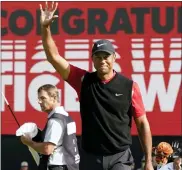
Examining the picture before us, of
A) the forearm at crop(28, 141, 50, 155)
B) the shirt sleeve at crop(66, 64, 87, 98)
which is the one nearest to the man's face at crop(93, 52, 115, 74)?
the shirt sleeve at crop(66, 64, 87, 98)

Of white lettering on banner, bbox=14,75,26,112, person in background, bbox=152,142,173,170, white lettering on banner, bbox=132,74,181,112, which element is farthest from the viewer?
white lettering on banner, bbox=14,75,26,112

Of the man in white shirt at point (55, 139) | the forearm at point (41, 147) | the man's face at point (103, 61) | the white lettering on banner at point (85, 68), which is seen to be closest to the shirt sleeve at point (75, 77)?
the man's face at point (103, 61)

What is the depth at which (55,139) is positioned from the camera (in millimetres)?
7008

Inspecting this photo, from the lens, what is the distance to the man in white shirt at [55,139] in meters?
7.02

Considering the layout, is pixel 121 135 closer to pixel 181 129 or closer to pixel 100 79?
pixel 100 79

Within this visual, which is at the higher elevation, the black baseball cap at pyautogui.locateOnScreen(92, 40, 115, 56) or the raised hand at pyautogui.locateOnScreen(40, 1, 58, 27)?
the raised hand at pyautogui.locateOnScreen(40, 1, 58, 27)

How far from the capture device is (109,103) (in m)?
6.17

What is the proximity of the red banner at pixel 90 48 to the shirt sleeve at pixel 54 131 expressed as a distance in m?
7.38

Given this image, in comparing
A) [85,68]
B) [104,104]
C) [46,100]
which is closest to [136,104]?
[104,104]

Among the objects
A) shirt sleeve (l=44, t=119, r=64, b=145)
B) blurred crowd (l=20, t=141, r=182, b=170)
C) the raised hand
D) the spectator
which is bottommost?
the spectator

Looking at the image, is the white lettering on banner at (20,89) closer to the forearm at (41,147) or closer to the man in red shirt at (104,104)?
the forearm at (41,147)

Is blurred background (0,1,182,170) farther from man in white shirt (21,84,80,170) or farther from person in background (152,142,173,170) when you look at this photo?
man in white shirt (21,84,80,170)

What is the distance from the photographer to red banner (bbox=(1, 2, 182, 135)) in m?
14.4

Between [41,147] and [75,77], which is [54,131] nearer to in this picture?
[41,147]
